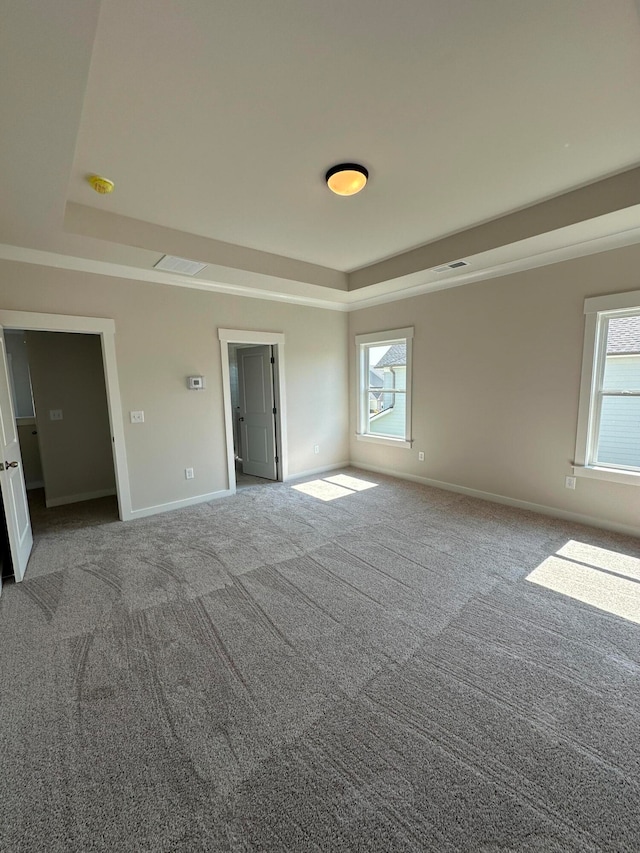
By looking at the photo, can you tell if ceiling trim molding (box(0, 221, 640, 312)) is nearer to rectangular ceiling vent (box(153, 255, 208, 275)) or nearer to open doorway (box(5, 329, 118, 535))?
rectangular ceiling vent (box(153, 255, 208, 275))

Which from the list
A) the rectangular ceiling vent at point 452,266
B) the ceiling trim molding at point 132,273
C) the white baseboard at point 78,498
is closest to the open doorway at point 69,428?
the white baseboard at point 78,498

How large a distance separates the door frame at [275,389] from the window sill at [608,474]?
3613 mm

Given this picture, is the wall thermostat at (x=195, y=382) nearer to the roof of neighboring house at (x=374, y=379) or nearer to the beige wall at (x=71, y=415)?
the beige wall at (x=71, y=415)

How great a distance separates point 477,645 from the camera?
2.06 meters

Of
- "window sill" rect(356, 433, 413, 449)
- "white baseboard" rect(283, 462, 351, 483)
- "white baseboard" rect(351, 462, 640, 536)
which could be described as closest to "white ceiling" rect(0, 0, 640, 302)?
"white baseboard" rect(351, 462, 640, 536)

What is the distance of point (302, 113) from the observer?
191cm

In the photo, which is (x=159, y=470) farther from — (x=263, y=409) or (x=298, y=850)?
(x=298, y=850)

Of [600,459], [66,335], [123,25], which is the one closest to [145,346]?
[66,335]

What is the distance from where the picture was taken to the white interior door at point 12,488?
108 inches

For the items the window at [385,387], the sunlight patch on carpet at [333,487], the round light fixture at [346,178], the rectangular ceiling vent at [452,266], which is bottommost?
the sunlight patch on carpet at [333,487]

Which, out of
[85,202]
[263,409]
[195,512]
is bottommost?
[195,512]

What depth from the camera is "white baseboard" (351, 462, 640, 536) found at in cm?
346

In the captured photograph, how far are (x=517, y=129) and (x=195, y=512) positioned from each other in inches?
172

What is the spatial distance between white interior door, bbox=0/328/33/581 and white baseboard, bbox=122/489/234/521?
3.14 ft
